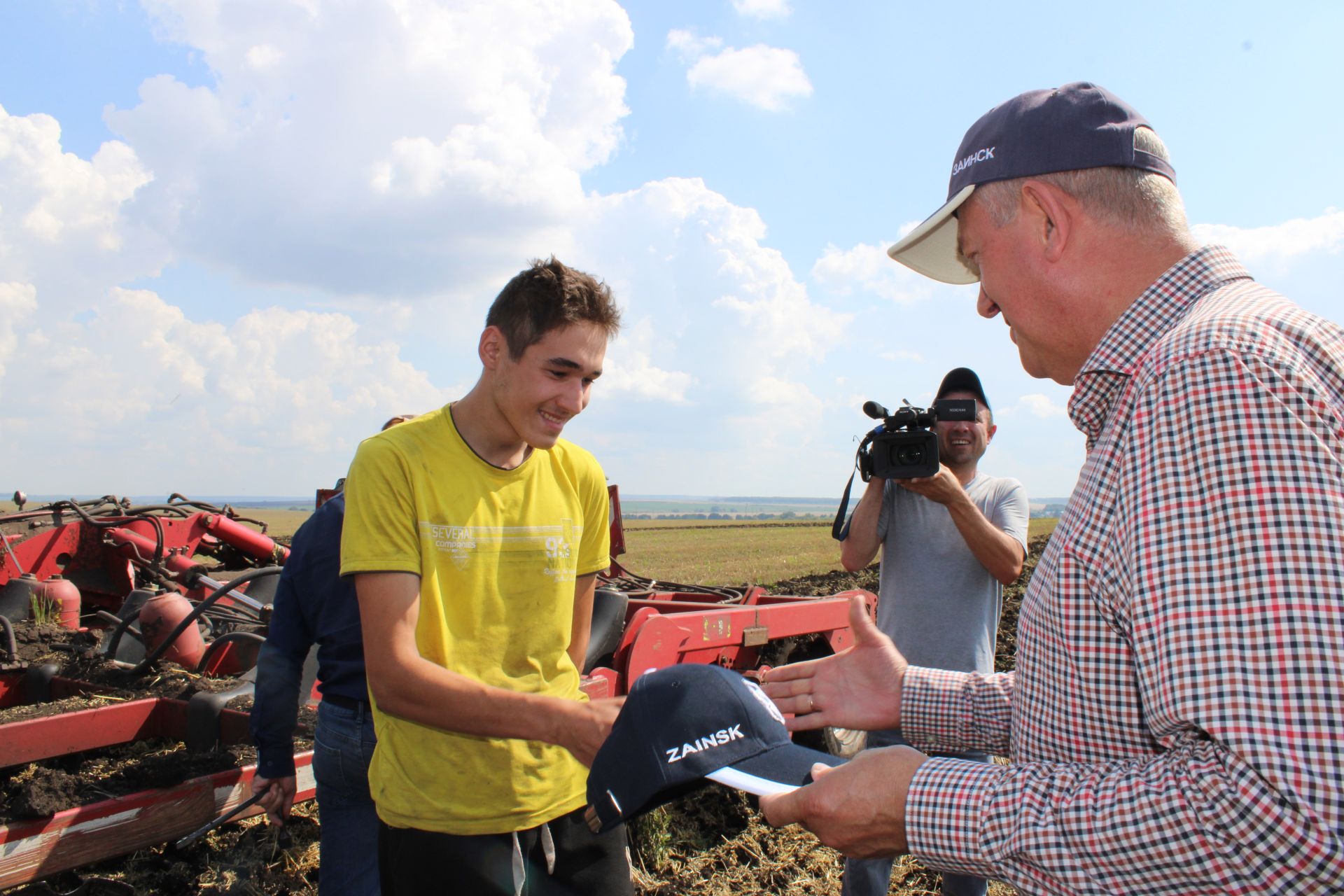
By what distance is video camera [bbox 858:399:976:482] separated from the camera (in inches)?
138

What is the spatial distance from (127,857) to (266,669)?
1505 mm

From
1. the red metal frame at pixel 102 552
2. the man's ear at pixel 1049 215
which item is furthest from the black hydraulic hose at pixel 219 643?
the man's ear at pixel 1049 215

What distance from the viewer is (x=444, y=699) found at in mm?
1900

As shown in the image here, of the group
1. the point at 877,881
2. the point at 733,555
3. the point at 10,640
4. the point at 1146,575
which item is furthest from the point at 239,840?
the point at 733,555

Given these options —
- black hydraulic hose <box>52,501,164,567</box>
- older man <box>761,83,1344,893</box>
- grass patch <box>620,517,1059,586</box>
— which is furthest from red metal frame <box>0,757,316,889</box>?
grass patch <box>620,517,1059,586</box>

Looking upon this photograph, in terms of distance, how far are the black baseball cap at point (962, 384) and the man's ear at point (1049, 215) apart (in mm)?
2725

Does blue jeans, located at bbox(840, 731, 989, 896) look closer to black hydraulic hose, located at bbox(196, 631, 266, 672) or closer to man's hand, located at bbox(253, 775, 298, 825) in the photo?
man's hand, located at bbox(253, 775, 298, 825)

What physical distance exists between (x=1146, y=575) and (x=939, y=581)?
2.74 m

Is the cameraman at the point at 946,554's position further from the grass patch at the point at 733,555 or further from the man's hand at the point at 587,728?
the grass patch at the point at 733,555

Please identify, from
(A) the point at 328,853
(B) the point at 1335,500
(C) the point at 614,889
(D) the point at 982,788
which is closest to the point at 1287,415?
(B) the point at 1335,500

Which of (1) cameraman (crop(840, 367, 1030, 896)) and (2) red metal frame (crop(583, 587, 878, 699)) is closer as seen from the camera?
(1) cameraman (crop(840, 367, 1030, 896))

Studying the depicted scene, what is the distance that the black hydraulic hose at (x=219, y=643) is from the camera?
4.44 metres

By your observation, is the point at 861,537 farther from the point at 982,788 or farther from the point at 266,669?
the point at 982,788

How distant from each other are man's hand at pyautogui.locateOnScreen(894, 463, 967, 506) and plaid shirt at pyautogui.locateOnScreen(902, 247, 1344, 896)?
7.25 ft
